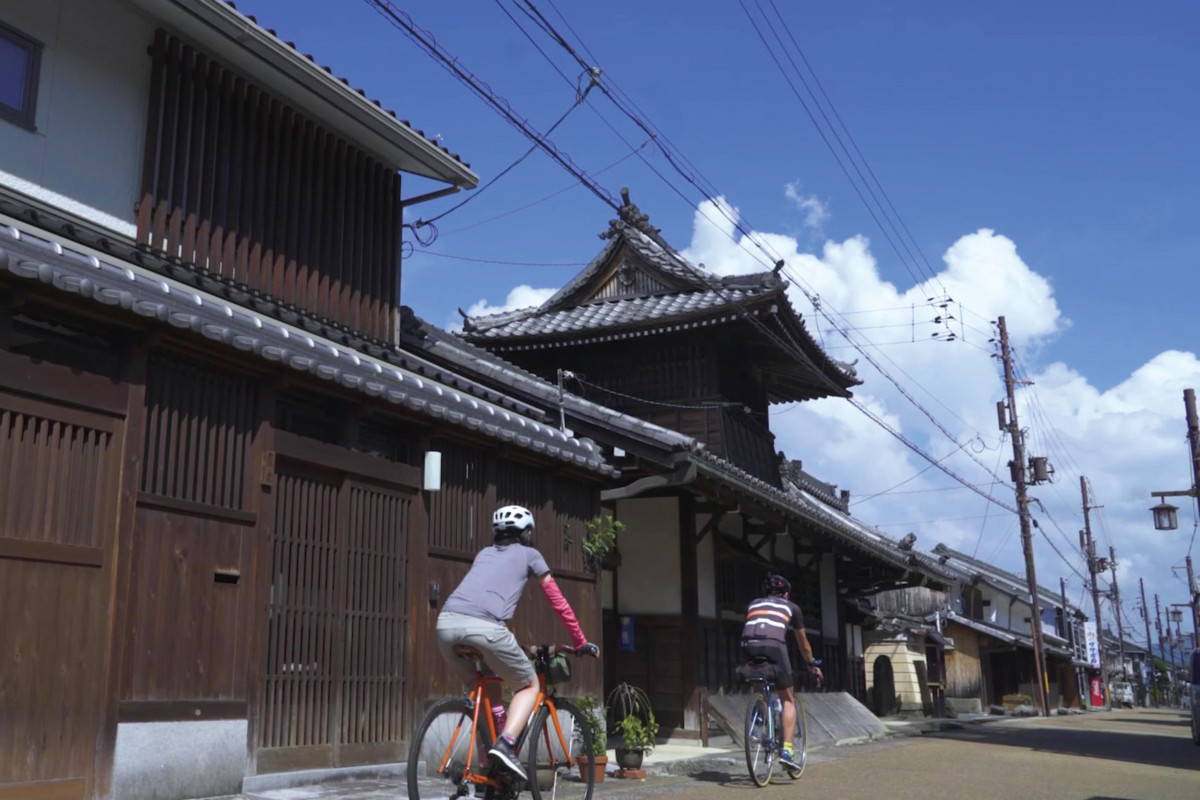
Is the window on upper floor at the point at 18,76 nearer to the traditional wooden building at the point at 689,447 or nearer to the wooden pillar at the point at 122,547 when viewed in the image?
the wooden pillar at the point at 122,547

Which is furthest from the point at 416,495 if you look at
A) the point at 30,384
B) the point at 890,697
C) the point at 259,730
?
the point at 890,697

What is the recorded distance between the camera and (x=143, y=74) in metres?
9.48

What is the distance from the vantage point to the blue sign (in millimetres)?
15500

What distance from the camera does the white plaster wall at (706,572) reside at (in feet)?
52.1

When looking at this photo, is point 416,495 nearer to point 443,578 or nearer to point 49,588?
point 443,578

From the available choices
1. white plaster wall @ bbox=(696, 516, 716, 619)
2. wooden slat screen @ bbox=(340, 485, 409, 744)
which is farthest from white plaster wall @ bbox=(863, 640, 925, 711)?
wooden slat screen @ bbox=(340, 485, 409, 744)

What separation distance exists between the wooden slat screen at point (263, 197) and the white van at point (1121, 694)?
63839mm

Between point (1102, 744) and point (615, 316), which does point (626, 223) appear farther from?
point (1102, 744)

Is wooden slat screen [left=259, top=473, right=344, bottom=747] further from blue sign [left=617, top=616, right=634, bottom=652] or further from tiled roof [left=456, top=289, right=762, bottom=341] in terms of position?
tiled roof [left=456, top=289, right=762, bottom=341]

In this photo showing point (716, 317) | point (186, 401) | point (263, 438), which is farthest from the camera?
point (716, 317)

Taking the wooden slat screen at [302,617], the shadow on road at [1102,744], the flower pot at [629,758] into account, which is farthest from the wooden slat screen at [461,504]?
the shadow on road at [1102,744]

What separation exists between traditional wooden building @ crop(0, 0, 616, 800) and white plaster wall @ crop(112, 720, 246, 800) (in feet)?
0.05

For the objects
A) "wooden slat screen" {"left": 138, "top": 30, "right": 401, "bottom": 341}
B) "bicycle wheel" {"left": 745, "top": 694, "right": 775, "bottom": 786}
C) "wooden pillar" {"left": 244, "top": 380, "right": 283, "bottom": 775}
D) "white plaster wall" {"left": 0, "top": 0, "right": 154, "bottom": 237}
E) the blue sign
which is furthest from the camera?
the blue sign

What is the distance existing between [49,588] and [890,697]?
31.5 metres
